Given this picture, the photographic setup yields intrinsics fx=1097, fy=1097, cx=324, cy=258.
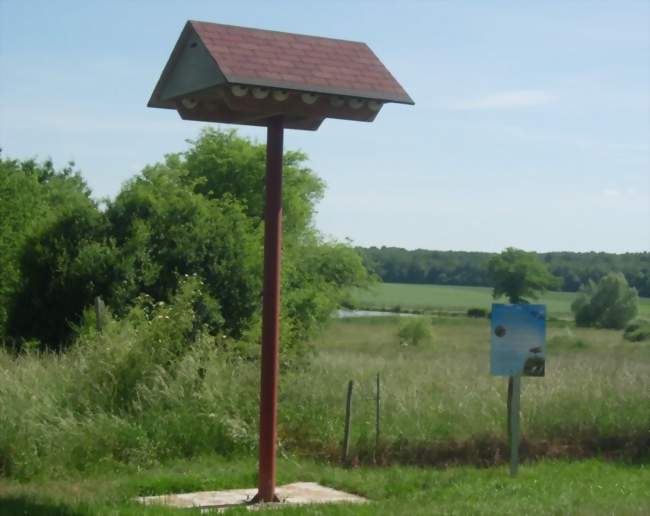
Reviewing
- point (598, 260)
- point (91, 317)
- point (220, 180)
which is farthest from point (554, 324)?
point (91, 317)

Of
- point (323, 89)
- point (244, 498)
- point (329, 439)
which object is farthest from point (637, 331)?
point (323, 89)

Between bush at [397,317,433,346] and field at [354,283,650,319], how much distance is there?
556 cm

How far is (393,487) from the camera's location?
11359 mm

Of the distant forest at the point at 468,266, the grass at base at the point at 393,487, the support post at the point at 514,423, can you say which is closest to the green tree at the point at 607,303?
the distant forest at the point at 468,266

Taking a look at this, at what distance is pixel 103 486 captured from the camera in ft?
37.3

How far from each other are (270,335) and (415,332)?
162ft

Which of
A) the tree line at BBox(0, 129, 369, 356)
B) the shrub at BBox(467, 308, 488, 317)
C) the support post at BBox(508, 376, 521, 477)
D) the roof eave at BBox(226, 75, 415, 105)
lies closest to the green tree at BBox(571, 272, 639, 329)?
the shrub at BBox(467, 308, 488, 317)

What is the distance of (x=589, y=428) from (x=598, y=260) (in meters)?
45.7

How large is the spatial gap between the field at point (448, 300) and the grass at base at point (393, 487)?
53917 millimetres

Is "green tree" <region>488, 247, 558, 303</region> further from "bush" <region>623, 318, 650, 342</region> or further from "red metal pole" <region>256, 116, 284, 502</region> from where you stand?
"red metal pole" <region>256, 116, 284, 502</region>

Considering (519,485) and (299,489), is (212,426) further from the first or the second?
(519,485)

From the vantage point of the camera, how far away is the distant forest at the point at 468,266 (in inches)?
2143

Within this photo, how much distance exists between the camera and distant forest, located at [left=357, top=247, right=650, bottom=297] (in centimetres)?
5444

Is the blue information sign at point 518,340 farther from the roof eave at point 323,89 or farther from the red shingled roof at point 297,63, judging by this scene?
the red shingled roof at point 297,63
